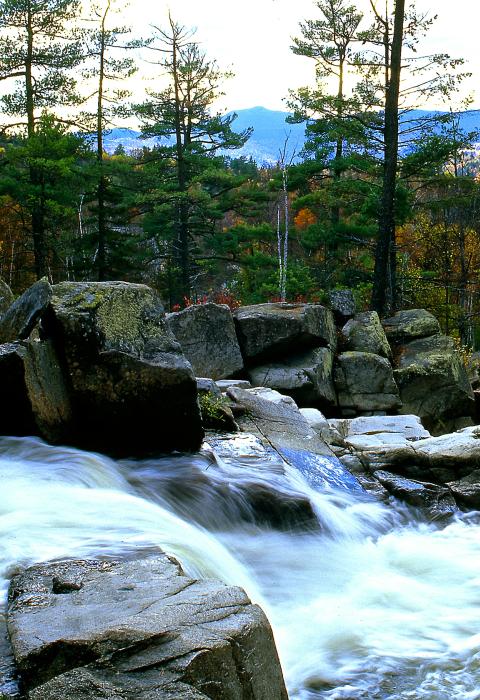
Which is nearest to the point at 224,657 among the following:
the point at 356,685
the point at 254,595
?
the point at 356,685

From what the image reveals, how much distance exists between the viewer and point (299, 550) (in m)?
5.50

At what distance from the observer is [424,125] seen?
55.8ft

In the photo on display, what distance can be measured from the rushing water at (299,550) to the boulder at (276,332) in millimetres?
6035

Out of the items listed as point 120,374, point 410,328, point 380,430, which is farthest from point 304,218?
point 120,374

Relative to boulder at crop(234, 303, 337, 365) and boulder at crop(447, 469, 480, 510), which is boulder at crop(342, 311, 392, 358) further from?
boulder at crop(447, 469, 480, 510)

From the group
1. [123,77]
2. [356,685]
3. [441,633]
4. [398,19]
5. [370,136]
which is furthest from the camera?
[123,77]

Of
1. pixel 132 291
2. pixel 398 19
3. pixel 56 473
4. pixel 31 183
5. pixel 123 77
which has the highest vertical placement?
pixel 123 77

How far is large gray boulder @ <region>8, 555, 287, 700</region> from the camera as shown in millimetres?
2305

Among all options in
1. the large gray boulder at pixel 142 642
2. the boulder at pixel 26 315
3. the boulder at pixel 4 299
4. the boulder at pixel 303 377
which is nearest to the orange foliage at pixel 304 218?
the boulder at pixel 303 377

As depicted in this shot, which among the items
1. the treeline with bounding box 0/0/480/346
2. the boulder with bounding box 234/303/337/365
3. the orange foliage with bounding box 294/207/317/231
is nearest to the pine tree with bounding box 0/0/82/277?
the treeline with bounding box 0/0/480/346

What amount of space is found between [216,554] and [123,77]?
24180mm

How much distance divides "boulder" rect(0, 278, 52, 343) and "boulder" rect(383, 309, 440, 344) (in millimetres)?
10046

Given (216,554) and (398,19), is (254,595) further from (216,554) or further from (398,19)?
(398,19)

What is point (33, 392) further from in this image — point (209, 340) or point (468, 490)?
point (209, 340)
